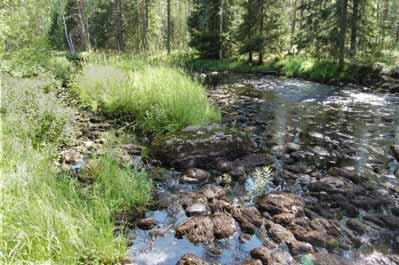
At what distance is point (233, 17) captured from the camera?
73.9 feet

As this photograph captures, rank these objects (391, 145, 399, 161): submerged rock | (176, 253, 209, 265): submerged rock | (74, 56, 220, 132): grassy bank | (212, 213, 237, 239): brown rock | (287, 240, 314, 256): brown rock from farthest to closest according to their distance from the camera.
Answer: (74, 56, 220, 132): grassy bank → (391, 145, 399, 161): submerged rock → (212, 213, 237, 239): brown rock → (287, 240, 314, 256): brown rock → (176, 253, 209, 265): submerged rock

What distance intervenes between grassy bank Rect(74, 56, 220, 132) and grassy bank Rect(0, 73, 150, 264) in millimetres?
2312

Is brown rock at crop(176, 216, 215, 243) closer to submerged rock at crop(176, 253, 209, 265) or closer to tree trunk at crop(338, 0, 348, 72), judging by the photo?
submerged rock at crop(176, 253, 209, 265)

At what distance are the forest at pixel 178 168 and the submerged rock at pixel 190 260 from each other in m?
0.02

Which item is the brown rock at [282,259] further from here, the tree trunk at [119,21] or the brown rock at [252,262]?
the tree trunk at [119,21]

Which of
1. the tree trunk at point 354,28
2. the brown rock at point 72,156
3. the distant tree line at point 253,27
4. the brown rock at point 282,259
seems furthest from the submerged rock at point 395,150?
the tree trunk at point 354,28

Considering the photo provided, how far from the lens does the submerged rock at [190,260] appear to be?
9.26 ft

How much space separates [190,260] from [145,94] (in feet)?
16.8

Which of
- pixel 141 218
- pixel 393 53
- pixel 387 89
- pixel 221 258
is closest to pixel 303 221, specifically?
pixel 221 258

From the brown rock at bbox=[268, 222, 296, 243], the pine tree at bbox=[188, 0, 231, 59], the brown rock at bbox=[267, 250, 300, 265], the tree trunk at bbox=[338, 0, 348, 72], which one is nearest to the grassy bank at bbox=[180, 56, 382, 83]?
the tree trunk at bbox=[338, 0, 348, 72]

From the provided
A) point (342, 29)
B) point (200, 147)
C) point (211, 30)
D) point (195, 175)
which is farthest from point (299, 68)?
point (195, 175)

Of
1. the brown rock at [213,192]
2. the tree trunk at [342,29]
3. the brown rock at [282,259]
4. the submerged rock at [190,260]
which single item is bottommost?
the brown rock at [282,259]

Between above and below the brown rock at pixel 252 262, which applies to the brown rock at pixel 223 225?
above

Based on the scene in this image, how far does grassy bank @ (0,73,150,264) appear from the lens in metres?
2.41
